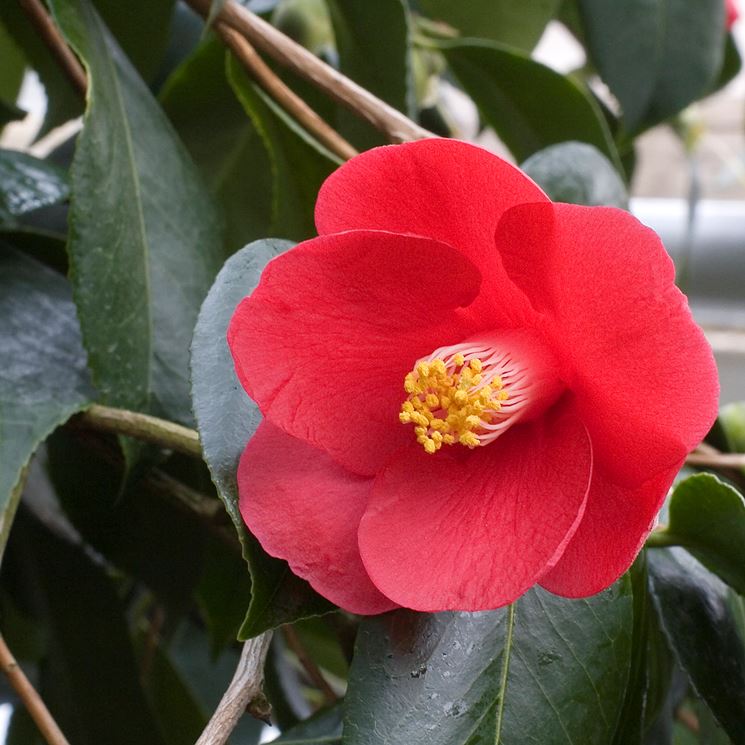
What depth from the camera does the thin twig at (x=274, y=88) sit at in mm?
584

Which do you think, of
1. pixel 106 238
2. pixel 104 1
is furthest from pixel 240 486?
pixel 104 1

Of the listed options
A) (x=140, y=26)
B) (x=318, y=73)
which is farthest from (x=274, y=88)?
(x=140, y=26)

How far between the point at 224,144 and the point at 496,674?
504 millimetres

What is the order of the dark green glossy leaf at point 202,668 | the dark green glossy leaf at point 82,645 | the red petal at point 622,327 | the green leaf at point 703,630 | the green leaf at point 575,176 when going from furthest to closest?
the dark green glossy leaf at point 202,668, the dark green glossy leaf at point 82,645, the green leaf at point 575,176, the green leaf at point 703,630, the red petal at point 622,327

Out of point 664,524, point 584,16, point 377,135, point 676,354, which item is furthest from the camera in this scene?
point 584,16

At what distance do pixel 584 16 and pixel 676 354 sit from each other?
0.52 meters

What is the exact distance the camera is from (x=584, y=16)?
2.56 ft

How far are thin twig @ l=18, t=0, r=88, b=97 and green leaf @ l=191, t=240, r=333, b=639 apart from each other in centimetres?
23

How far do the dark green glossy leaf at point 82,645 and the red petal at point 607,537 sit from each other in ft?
1.36

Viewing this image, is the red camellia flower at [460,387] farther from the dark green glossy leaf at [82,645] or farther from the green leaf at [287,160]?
the dark green glossy leaf at [82,645]

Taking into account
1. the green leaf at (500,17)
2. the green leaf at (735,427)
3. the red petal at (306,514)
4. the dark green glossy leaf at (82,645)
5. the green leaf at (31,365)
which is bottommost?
the dark green glossy leaf at (82,645)

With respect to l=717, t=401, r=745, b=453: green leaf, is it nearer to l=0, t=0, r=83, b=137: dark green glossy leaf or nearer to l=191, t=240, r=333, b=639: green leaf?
l=191, t=240, r=333, b=639: green leaf

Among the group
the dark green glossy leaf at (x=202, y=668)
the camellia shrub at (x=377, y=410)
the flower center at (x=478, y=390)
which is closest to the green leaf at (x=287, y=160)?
the camellia shrub at (x=377, y=410)

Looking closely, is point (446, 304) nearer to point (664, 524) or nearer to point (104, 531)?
point (664, 524)
